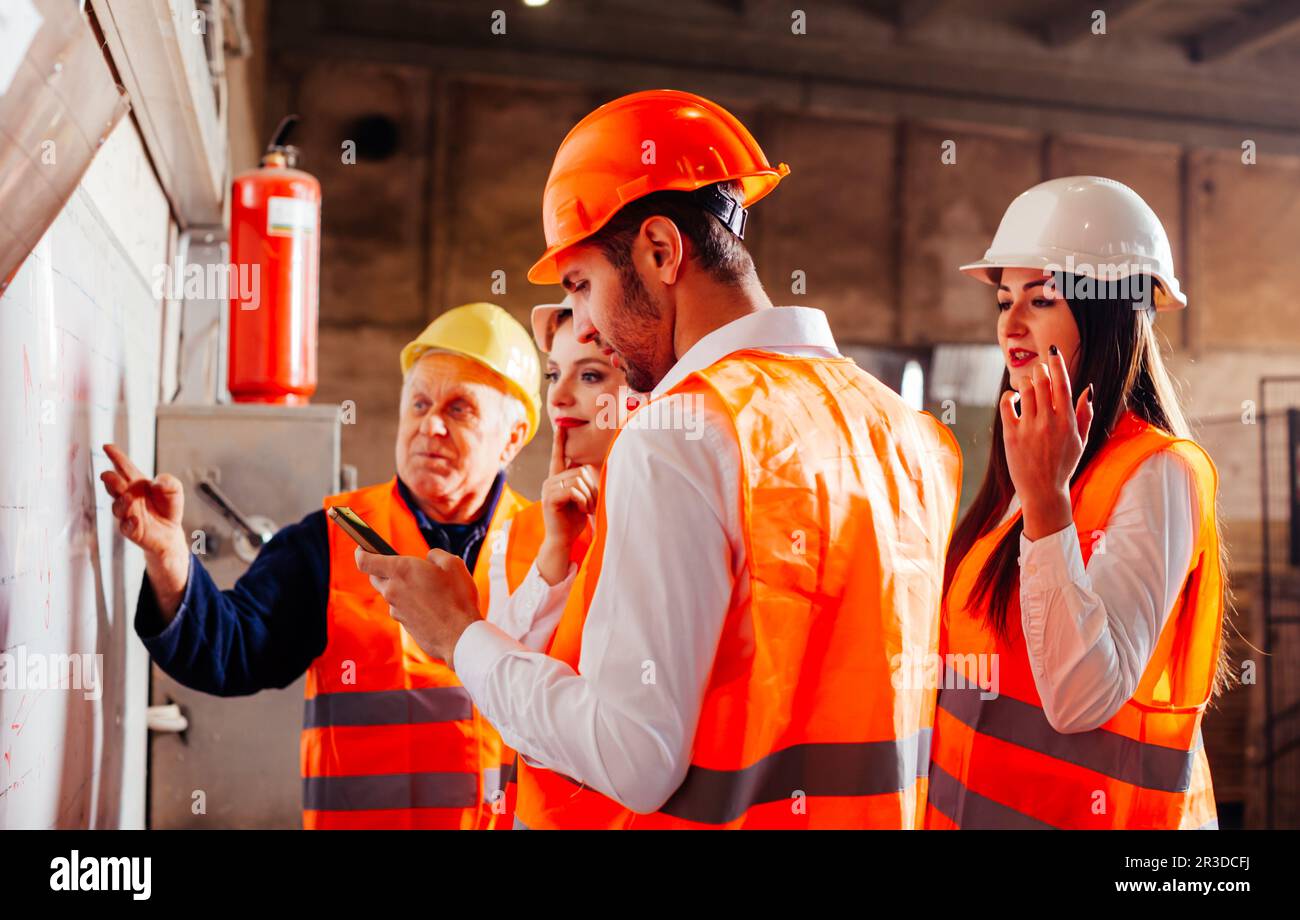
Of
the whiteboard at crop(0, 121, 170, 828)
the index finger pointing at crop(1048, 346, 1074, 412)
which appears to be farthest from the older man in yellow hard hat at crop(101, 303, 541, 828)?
the index finger pointing at crop(1048, 346, 1074, 412)

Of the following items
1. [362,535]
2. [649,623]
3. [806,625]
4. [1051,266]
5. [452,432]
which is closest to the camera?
[649,623]

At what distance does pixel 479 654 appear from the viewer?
1.35 m

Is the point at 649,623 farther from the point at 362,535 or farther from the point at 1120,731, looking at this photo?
the point at 1120,731

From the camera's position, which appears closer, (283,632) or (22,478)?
(22,478)

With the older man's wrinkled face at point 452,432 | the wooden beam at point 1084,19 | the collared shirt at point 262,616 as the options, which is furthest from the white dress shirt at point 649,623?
the wooden beam at point 1084,19

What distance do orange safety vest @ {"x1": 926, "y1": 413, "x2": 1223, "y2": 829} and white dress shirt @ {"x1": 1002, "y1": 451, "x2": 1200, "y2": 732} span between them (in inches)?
1.4

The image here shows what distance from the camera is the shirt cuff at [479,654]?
4.33ft

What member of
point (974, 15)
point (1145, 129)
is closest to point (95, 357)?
point (974, 15)

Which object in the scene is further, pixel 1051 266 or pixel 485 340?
pixel 485 340

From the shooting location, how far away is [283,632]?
2340mm

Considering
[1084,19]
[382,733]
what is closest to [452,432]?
[382,733]

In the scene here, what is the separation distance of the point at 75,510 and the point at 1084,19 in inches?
246

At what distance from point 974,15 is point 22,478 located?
20.3 ft

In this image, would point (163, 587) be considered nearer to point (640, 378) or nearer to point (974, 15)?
point (640, 378)
